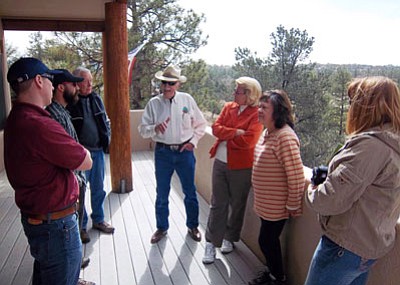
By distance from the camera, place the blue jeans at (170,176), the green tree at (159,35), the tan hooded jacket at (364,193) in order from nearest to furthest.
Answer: the tan hooded jacket at (364,193)
the blue jeans at (170,176)
the green tree at (159,35)

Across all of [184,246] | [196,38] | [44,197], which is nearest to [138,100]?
[196,38]

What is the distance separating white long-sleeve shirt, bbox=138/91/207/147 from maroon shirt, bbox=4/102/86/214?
4.48ft

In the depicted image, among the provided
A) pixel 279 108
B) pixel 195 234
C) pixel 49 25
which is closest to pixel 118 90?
pixel 195 234

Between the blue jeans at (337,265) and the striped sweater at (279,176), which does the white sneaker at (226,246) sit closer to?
the striped sweater at (279,176)

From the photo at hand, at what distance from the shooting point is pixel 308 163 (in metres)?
8.37

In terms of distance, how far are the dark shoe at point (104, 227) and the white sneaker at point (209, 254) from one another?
3.12ft

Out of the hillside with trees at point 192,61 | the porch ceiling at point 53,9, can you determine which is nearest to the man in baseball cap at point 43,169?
the porch ceiling at point 53,9

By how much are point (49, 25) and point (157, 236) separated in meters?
3.79

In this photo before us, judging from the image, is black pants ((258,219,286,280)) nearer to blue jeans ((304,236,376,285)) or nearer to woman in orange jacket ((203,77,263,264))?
woman in orange jacket ((203,77,263,264))

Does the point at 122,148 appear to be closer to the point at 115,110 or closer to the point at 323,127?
the point at 115,110

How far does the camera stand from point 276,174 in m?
2.22

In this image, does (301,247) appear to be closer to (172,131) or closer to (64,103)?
(172,131)

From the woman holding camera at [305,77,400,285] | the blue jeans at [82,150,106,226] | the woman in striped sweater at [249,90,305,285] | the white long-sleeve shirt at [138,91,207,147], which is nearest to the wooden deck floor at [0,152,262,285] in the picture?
the blue jeans at [82,150,106,226]

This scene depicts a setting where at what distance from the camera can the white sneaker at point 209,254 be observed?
273 cm
